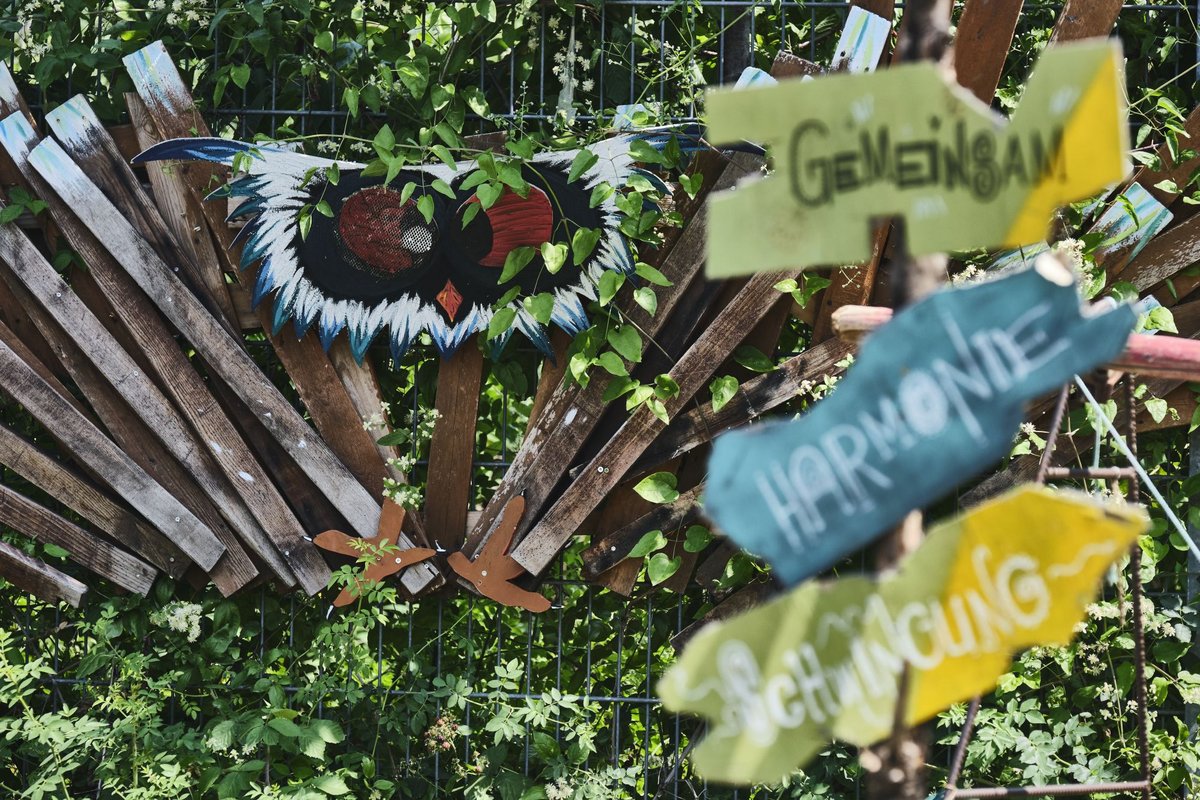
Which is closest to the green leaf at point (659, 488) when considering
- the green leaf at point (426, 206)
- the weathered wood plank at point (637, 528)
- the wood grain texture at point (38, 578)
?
the weathered wood plank at point (637, 528)

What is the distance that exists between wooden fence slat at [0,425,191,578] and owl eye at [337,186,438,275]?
1073 millimetres

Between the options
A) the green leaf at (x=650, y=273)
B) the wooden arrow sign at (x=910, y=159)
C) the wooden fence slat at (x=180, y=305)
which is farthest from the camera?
the wooden fence slat at (x=180, y=305)

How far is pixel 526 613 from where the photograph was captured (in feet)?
10.8

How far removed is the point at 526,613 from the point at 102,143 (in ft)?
6.20

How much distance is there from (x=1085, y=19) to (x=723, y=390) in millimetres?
1374

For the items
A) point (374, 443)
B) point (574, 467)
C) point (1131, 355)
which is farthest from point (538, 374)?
point (1131, 355)

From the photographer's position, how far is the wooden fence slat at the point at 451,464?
309 centimetres

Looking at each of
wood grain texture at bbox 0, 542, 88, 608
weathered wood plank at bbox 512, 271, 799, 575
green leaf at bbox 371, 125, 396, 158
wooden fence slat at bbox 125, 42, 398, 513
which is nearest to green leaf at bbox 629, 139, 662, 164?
weathered wood plank at bbox 512, 271, 799, 575

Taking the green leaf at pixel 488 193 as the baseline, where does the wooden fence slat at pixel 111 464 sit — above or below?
below

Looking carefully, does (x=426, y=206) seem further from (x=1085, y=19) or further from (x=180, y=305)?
(x=1085, y=19)

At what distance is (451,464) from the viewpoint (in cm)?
310

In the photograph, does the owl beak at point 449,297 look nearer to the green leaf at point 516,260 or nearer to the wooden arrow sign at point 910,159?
the green leaf at point 516,260

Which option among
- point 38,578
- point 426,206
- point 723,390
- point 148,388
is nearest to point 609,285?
point 723,390

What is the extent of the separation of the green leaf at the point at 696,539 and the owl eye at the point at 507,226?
0.91 meters
